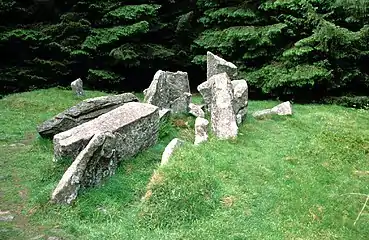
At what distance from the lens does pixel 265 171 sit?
365 inches

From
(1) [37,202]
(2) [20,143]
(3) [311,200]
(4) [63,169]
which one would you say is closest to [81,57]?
(2) [20,143]

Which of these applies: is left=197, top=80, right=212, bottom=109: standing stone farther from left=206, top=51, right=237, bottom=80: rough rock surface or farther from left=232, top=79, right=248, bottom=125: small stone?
A: left=206, top=51, right=237, bottom=80: rough rock surface

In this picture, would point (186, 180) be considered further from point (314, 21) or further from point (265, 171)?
point (314, 21)

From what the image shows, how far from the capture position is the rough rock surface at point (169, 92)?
1291cm

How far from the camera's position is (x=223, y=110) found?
11.7 metres

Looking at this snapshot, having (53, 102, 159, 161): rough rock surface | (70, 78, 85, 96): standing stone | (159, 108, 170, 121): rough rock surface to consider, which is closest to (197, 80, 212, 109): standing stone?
(159, 108, 170, 121): rough rock surface

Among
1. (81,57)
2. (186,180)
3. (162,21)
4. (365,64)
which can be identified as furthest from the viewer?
(162,21)

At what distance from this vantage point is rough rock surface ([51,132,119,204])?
26.0 feet

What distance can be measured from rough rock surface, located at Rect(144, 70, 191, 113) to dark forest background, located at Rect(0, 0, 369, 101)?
5.02 metres

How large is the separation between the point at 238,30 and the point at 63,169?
461 inches

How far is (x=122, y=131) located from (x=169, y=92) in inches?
170

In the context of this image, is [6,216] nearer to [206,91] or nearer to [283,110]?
[206,91]

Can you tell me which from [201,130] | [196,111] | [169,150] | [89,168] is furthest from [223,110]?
[89,168]

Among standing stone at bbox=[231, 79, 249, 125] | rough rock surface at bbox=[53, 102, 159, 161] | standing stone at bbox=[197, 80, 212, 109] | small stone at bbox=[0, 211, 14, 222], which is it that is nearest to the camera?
small stone at bbox=[0, 211, 14, 222]
